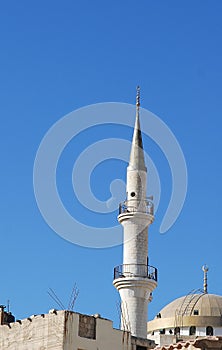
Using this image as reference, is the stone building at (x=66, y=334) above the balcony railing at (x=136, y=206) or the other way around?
the other way around

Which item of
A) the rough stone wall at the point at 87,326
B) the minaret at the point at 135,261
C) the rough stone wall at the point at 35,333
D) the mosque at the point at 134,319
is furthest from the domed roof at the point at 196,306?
the rough stone wall at the point at 87,326

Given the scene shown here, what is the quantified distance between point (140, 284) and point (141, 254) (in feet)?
5.17

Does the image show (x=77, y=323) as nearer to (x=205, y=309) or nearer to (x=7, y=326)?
(x=7, y=326)

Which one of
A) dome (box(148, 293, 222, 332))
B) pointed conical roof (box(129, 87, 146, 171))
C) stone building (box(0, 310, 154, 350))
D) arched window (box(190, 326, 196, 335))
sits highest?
pointed conical roof (box(129, 87, 146, 171))

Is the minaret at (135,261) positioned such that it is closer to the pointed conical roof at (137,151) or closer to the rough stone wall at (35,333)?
the pointed conical roof at (137,151)

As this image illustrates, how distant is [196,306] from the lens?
5734cm

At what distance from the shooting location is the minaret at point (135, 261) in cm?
4791

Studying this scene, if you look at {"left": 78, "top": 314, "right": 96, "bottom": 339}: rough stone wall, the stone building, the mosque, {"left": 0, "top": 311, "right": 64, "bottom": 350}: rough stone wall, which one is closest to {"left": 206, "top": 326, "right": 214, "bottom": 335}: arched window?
the mosque

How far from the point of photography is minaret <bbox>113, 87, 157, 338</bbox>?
47906mm

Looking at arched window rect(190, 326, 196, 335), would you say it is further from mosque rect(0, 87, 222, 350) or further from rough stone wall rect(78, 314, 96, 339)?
rough stone wall rect(78, 314, 96, 339)

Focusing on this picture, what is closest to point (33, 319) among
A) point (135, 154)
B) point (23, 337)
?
point (23, 337)

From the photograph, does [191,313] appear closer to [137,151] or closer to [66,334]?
[137,151]

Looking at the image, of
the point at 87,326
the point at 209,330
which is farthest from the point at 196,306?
the point at 87,326

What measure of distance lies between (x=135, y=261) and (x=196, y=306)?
1057 centimetres
